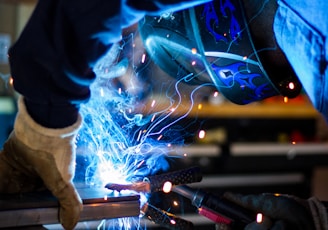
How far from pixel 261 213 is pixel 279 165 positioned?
2.51 m

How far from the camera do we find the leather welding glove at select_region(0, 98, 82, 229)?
75cm

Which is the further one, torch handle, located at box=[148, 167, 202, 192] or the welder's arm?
torch handle, located at box=[148, 167, 202, 192]

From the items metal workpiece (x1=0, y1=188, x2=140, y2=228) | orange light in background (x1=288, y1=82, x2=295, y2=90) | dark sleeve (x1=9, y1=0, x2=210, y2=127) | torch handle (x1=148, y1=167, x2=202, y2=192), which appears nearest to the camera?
dark sleeve (x1=9, y1=0, x2=210, y2=127)

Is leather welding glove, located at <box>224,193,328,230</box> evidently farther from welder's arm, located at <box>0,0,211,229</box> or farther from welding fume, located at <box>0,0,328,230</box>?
welder's arm, located at <box>0,0,211,229</box>

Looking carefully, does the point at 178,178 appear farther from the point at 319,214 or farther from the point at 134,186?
the point at 319,214

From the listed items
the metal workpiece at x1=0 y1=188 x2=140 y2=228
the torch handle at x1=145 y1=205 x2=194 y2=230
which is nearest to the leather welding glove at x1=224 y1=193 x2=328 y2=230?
the torch handle at x1=145 y1=205 x2=194 y2=230

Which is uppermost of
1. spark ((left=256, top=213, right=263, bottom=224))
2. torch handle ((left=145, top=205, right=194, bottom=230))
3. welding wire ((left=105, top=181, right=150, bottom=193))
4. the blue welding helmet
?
→ the blue welding helmet

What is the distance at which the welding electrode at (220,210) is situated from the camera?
98 centimetres

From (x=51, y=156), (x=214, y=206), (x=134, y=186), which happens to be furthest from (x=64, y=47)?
(x=214, y=206)

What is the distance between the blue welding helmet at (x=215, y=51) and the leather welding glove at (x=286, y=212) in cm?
20

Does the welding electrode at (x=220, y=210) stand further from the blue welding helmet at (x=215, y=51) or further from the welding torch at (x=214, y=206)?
the blue welding helmet at (x=215, y=51)

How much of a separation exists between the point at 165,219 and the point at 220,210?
10 centimetres

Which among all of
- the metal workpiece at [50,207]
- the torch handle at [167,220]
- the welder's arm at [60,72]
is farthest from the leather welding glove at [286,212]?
the welder's arm at [60,72]

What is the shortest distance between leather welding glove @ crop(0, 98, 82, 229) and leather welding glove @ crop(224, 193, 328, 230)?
335mm
